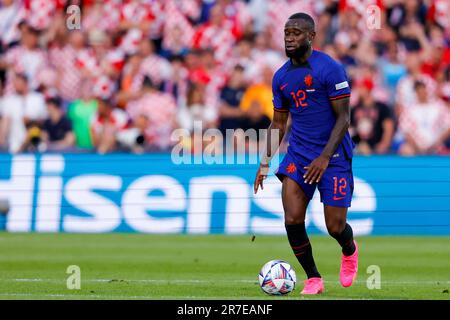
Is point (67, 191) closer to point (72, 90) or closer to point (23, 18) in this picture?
point (72, 90)

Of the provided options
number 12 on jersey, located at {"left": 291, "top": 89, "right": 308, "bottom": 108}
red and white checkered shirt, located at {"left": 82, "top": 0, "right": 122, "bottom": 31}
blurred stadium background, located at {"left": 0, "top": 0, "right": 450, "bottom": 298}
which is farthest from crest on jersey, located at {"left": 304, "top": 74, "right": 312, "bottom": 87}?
red and white checkered shirt, located at {"left": 82, "top": 0, "right": 122, "bottom": 31}

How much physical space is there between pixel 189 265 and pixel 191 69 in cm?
838

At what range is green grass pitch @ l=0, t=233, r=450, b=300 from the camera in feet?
36.3

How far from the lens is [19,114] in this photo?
21.9 meters

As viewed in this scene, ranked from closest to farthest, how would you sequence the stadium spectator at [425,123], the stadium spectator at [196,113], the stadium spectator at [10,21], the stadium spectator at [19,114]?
1. the stadium spectator at [425,123]
2. the stadium spectator at [196,113]
3. the stadium spectator at [19,114]
4. the stadium spectator at [10,21]

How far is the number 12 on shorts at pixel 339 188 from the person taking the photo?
10.8m

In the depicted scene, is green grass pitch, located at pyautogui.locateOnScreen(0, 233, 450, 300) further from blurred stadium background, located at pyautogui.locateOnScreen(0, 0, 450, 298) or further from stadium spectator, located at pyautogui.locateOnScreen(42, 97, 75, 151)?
stadium spectator, located at pyautogui.locateOnScreen(42, 97, 75, 151)

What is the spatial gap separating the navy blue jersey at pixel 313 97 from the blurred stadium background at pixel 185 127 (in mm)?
2680

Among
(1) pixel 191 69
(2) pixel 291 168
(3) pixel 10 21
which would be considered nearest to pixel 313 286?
(2) pixel 291 168

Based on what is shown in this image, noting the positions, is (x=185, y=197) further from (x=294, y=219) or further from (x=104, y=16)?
(x=294, y=219)

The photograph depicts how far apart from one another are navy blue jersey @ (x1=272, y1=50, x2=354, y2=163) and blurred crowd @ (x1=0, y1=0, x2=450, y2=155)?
356 inches

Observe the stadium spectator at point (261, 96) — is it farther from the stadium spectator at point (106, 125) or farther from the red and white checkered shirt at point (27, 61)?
the red and white checkered shirt at point (27, 61)

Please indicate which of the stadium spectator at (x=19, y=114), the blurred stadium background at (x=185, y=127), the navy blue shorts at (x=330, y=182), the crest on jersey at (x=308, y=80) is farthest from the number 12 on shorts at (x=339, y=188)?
the stadium spectator at (x=19, y=114)
